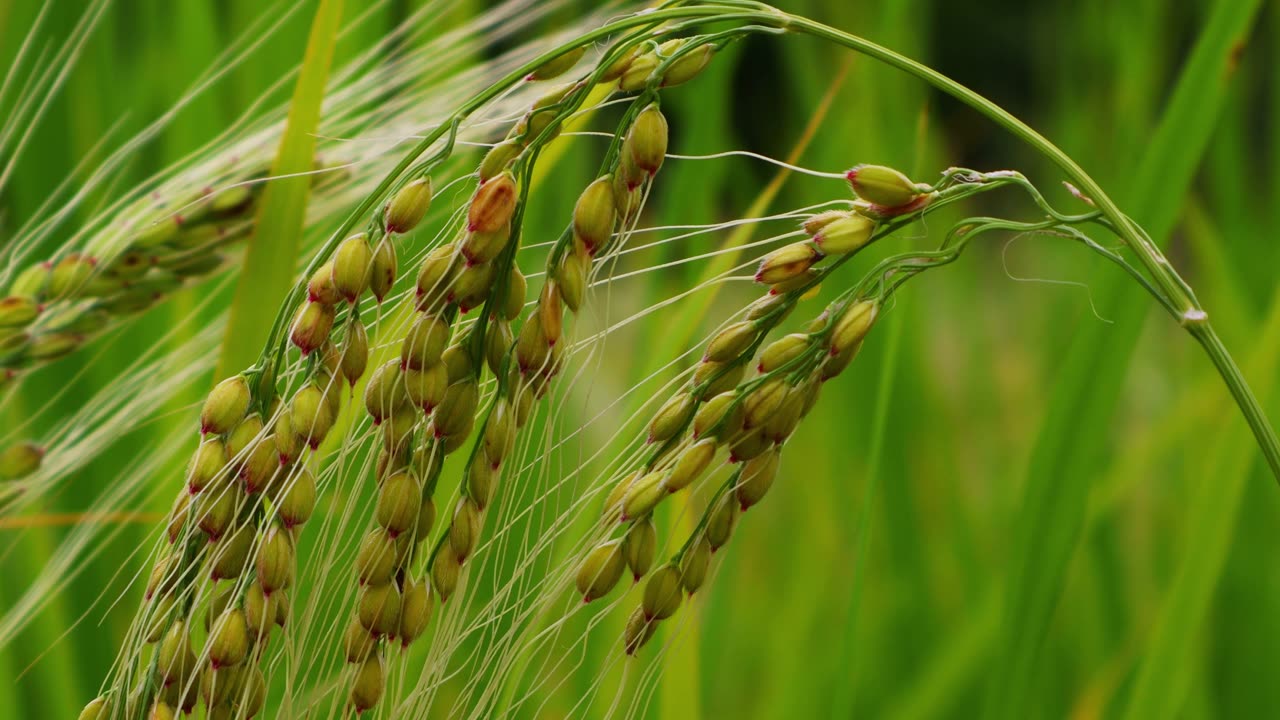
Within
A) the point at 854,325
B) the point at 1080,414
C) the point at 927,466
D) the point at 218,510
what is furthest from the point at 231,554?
the point at 927,466

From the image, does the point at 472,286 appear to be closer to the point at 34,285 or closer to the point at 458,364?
the point at 458,364

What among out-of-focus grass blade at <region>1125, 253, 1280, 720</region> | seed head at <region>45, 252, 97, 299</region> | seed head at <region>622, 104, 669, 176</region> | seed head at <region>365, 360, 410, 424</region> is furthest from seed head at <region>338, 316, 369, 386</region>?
out-of-focus grass blade at <region>1125, 253, 1280, 720</region>

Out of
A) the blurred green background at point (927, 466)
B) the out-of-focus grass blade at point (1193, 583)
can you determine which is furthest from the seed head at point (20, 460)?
the out-of-focus grass blade at point (1193, 583)

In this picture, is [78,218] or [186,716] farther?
[78,218]

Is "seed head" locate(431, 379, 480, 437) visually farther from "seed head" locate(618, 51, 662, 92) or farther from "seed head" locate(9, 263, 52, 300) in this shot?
"seed head" locate(9, 263, 52, 300)

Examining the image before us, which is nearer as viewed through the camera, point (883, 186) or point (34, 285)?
point (883, 186)

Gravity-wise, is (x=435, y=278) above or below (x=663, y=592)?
above

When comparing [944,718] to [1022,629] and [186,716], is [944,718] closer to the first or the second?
[1022,629]

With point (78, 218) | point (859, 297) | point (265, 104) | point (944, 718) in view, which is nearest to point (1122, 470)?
point (944, 718)
